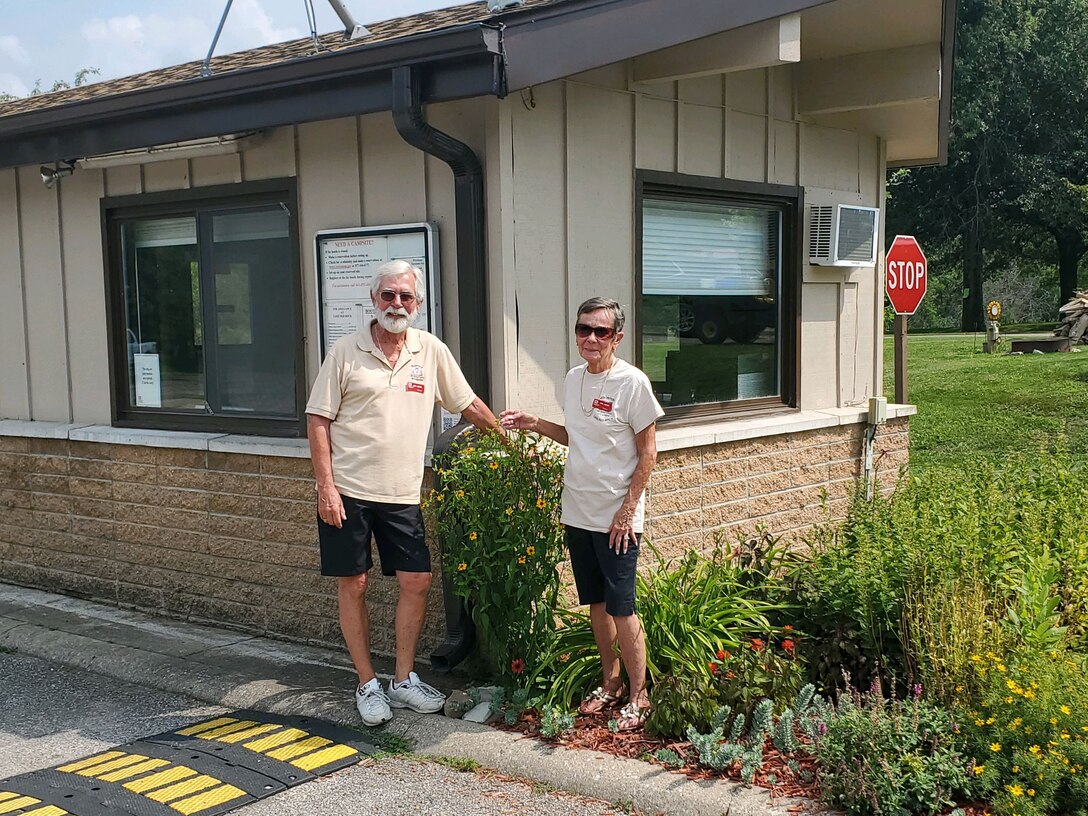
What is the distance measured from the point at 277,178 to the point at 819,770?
4147mm

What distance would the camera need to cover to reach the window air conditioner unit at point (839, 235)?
7.21m

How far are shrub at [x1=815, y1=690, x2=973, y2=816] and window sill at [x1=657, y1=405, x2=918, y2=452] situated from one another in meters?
2.25

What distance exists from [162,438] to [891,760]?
4.62 meters

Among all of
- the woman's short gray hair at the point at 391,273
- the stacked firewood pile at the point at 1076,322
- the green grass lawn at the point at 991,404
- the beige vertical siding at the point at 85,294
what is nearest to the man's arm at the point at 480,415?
the woman's short gray hair at the point at 391,273

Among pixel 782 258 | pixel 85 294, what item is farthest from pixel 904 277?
pixel 85 294

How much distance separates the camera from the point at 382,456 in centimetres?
498

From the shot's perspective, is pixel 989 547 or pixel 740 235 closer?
pixel 989 547

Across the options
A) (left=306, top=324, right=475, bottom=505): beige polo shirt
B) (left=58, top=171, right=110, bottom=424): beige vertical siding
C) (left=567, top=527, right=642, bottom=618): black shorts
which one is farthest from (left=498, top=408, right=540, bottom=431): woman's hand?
(left=58, top=171, right=110, bottom=424): beige vertical siding

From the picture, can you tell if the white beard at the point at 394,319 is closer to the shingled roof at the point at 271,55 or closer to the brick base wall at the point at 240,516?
the shingled roof at the point at 271,55

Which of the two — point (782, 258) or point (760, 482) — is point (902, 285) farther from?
point (760, 482)

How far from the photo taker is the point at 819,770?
407 cm

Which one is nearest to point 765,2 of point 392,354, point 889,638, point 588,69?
point 588,69

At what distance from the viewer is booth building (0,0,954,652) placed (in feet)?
18.0

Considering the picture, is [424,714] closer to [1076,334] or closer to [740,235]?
[740,235]
